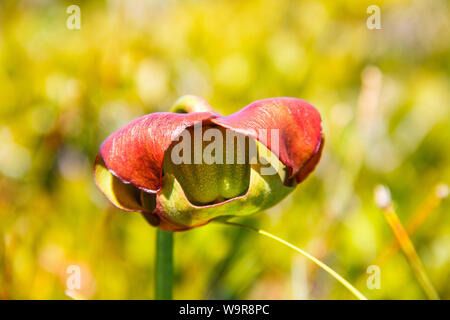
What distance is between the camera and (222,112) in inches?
40.4

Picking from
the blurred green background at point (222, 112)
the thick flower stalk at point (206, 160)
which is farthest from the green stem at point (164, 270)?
the blurred green background at point (222, 112)

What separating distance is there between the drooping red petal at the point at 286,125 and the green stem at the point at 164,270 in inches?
4.5

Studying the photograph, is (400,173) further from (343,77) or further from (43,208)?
(43,208)

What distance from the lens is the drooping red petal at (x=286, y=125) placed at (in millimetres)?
356

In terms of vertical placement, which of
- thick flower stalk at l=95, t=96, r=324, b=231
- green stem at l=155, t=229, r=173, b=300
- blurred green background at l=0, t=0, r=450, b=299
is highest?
blurred green background at l=0, t=0, r=450, b=299

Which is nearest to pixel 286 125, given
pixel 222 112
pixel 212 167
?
pixel 212 167

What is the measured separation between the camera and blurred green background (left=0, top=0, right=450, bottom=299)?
784 mm

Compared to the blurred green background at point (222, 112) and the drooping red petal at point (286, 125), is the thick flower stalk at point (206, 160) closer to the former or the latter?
the drooping red petal at point (286, 125)

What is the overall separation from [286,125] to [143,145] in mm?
98

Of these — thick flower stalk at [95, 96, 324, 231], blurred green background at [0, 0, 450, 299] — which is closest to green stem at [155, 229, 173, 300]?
thick flower stalk at [95, 96, 324, 231]

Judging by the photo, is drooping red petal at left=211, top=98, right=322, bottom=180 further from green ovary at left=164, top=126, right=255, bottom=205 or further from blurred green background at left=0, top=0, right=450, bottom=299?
blurred green background at left=0, top=0, right=450, bottom=299

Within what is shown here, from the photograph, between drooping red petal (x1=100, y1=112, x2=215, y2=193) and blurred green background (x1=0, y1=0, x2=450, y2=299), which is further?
blurred green background (x1=0, y1=0, x2=450, y2=299)

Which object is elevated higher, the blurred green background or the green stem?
the blurred green background

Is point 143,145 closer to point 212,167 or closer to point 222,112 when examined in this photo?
point 212,167
